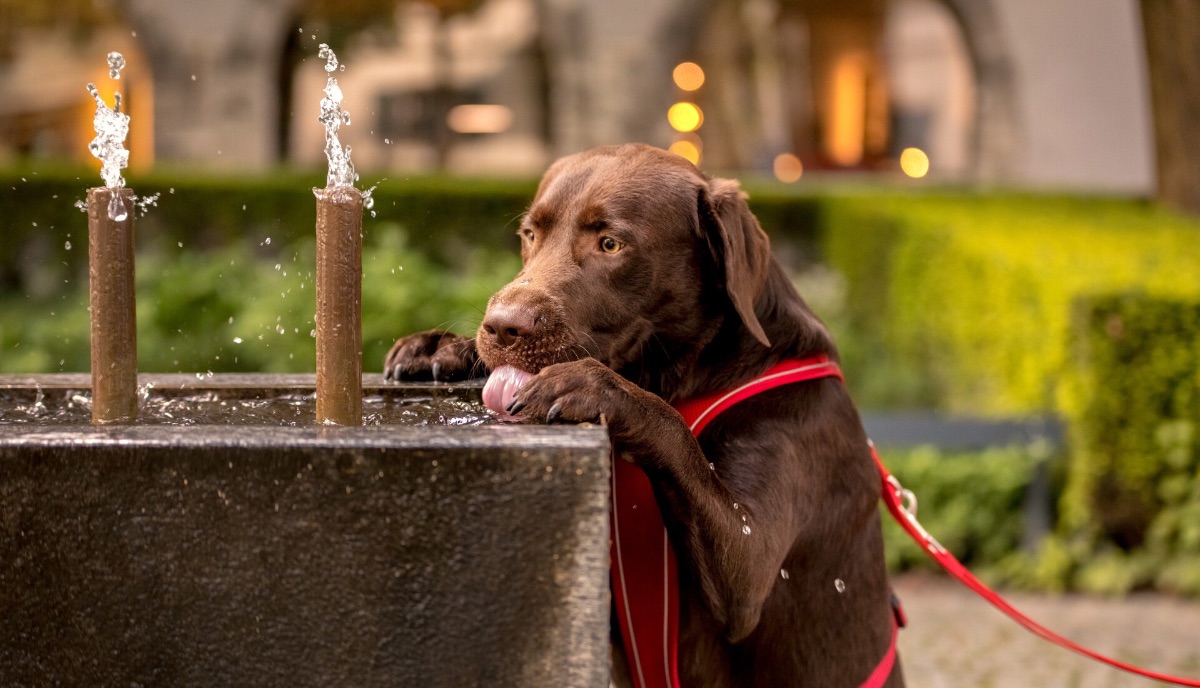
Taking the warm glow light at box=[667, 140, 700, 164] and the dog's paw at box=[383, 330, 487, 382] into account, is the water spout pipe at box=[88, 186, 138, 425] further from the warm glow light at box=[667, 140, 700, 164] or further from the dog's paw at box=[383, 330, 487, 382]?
the warm glow light at box=[667, 140, 700, 164]

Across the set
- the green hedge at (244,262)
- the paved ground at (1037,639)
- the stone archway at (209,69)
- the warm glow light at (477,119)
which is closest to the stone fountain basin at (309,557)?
the green hedge at (244,262)

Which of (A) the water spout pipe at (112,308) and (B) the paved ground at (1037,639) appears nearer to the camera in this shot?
(A) the water spout pipe at (112,308)

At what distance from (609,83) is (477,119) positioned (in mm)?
2537

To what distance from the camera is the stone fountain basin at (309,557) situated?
2.07 m

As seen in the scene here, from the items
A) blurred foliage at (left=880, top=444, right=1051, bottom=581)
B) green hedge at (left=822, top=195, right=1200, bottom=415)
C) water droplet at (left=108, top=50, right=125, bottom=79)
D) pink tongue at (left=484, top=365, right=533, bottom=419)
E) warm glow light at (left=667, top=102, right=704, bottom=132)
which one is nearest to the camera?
pink tongue at (left=484, top=365, right=533, bottom=419)

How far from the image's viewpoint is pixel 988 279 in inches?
304

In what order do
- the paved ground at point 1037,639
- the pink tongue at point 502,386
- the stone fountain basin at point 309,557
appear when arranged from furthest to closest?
the paved ground at point 1037,639 → the pink tongue at point 502,386 → the stone fountain basin at point 309,557

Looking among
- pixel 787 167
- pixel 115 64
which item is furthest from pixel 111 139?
pixel 787 167

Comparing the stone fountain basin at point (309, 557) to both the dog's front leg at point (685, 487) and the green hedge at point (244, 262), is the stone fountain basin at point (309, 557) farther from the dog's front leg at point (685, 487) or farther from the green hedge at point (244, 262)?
the green hedge at point (244, 262)

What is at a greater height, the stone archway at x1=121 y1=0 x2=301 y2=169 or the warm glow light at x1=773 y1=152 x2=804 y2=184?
the stone archway at x1=121 y1=0 x2=301 y2=169

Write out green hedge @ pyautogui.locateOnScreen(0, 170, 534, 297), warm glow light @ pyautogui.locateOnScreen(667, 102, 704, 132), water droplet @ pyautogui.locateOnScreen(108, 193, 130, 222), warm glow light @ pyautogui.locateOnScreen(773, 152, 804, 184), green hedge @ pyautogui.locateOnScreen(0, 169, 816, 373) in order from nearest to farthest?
water droplet @ pyautogui.locateOnScreen(108, 193, 130, 222) → green hedge @ pyautogui.locateOnScreen(0, 169, 816, 373) → green hedge @ pyautogui.locateOnScreen(0, 170, 534, 297) → warm glow light @ pyautogui.locateOnScreen(667, 102, 704, 132) → warm glow light @ pyautogui.locateOnScreen(773, 152, 804, 184)

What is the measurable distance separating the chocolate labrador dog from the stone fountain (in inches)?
17.8

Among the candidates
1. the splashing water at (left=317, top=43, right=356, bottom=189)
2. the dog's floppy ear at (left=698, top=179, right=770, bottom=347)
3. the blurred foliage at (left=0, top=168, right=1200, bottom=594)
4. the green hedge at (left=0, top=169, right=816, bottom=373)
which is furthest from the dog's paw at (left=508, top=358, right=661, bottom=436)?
the green hedge at (left=0, top=169, right=816, bottom=373)

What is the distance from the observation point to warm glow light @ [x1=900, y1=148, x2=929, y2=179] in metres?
19.5
